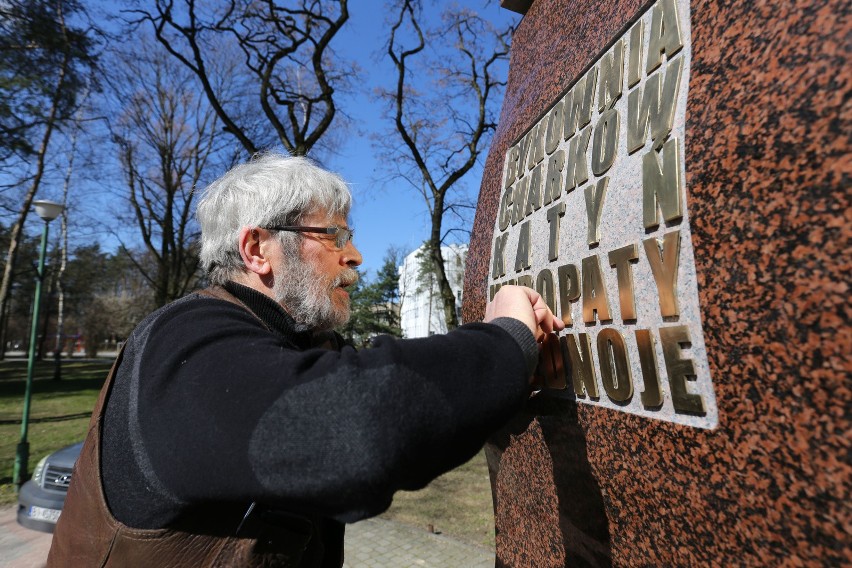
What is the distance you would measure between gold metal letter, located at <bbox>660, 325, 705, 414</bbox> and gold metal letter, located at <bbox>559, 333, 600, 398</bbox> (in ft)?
1.01

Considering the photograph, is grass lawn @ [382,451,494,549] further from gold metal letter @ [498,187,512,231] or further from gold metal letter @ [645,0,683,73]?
gold metal letter @ [645,0,683,73]

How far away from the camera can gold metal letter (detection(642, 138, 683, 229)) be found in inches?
44.2

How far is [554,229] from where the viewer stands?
65.9 inches

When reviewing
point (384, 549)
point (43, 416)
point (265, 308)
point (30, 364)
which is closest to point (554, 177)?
point (265, 308)

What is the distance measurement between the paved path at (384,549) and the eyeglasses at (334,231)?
161 inches

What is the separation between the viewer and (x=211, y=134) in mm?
16578

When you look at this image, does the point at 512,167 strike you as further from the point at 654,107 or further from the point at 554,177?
the point at 654,107

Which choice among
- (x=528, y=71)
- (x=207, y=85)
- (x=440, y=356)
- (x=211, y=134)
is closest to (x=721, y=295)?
(x=440, y=356)

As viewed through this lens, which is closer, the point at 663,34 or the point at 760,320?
the point at 760,320

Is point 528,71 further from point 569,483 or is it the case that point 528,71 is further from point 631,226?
point 569,483

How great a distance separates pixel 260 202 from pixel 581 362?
3.33 ft

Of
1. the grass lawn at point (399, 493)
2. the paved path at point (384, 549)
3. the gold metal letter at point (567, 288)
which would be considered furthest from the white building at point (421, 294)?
the gold metal letter at point (567, 288)

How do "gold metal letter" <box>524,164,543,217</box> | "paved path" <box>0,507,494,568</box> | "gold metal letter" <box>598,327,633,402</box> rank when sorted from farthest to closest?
1. "paved path" <box>0,507,494,568</box>
2. "gold metal letter" <box>524,164,543,217</box>
3. "gold metal letter" <box>598,327,633,402</box>

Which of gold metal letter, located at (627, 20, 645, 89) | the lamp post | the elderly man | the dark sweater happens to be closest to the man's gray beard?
the elderly man
